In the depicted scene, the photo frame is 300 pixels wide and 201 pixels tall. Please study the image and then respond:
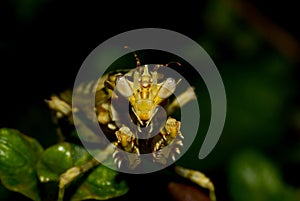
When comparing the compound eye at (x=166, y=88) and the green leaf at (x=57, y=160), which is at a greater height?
the compound eye at (x=166, y=88)

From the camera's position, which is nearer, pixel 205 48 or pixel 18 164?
pixel 18 164

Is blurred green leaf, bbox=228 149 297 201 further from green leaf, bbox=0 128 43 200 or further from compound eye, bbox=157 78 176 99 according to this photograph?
green leaf, bbox=0 128 43 200

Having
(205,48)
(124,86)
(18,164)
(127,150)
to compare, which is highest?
(205,48)

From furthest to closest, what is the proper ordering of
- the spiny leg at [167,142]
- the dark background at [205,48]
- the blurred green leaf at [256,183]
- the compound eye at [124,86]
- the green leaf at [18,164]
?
the dark background at [205,48] → the blurred green leaf at [256,183] → the spiny leg at [167,142] → the compound eye at [124,86] → the green leaf at [18,164]

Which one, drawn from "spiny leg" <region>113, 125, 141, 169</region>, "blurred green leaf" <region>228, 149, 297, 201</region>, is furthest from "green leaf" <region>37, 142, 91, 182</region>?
"blurred green leaf" <region>228, 149, 297, 201</region>

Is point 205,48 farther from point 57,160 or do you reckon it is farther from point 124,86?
point 57,160

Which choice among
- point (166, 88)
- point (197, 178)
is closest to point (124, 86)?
point (166, 88)

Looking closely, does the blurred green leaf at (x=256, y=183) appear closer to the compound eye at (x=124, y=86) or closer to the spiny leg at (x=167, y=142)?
the spiny leg at (x=167, y=142)

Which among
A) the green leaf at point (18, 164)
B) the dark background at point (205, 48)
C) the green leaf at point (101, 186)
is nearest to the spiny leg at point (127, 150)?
the green leaf at point (101, 186)
